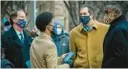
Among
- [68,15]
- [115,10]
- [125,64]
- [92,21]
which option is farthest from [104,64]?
[68,15]

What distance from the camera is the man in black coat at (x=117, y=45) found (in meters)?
6.28

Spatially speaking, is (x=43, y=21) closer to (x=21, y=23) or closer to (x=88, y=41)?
(x=88, y=41)

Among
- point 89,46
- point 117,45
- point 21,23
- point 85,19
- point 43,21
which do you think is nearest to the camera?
point 43,21

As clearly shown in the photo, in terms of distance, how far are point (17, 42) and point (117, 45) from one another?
7.59ft

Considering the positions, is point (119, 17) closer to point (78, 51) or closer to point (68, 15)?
point (78, 51)

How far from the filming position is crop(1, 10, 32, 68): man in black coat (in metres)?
7.97

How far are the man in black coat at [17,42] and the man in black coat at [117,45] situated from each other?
1.91m

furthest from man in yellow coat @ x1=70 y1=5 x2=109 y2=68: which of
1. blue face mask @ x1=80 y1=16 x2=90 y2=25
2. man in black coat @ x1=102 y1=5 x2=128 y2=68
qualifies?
man in black coat @ x1=102 y1=5 x2=128 y2=68

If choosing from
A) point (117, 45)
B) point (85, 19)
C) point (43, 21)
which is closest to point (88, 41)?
point (85, 19)

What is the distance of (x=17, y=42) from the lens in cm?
807

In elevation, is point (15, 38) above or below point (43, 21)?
below

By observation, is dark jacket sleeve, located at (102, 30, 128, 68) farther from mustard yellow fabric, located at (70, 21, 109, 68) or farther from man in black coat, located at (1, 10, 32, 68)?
man in black coat, located at (1, 10, 32, 68)

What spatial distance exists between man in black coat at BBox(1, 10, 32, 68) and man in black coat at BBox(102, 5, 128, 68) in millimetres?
1906

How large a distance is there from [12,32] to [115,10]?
2.27 m
